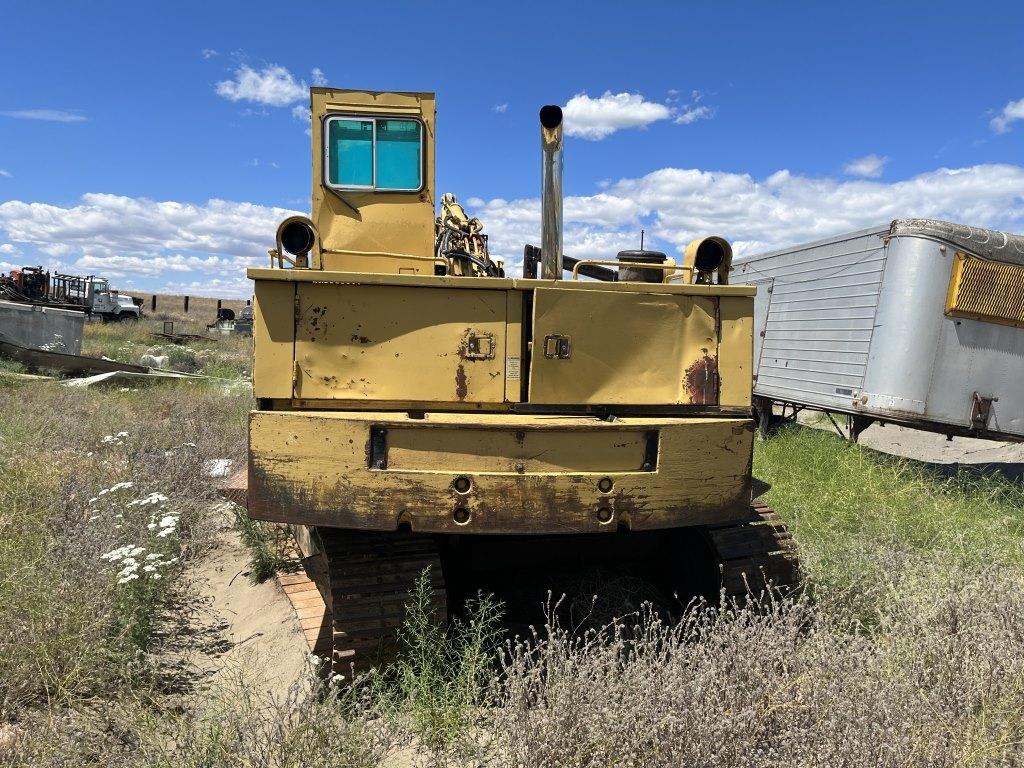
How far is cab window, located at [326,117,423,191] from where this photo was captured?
13.2 feet

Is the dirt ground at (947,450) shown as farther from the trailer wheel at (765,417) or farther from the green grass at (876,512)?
the green grass at (876,512)

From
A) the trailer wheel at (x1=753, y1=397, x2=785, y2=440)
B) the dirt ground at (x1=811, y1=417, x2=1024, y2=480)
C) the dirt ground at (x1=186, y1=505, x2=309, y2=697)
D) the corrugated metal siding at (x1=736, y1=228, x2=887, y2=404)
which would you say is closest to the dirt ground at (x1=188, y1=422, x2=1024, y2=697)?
the dirt ground at (x1=186, y1=505, x2=309, y2=697)

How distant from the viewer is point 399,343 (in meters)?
3.28

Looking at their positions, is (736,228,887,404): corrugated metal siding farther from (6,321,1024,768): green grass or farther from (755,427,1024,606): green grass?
(6,321,1024,768): green grass

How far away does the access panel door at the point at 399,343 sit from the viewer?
3234mm

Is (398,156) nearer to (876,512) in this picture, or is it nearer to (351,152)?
(351,152)

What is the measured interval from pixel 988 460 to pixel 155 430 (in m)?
11.9

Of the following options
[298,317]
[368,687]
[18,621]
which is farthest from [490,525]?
[18,621]

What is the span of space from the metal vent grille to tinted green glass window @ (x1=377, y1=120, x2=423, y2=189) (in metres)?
6.13

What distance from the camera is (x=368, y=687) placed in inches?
125

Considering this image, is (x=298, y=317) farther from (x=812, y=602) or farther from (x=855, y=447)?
(x=855, y=447)

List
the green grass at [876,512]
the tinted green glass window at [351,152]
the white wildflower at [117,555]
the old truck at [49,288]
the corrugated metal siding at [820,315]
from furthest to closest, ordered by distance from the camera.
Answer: the old truck at [49,288], the corrugated metal siding at [820,315], the green grass at [876,512], the tinted green glass window at [351,152], the white wildflower at [117,555]

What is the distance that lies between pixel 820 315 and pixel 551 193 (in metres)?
7.14

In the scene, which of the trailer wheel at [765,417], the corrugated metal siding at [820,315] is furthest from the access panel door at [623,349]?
the trailer wheel at [765,417]
